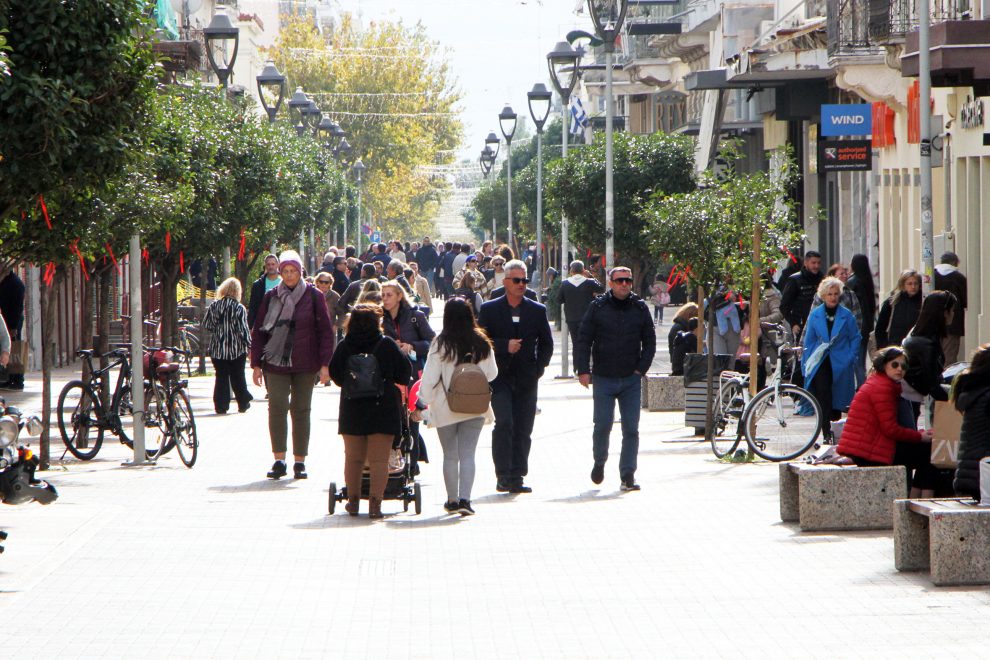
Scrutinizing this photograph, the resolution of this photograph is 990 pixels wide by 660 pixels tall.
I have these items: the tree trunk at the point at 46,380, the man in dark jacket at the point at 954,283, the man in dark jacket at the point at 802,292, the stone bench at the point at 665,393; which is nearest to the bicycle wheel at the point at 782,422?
the man in dark jacket at the point at 954,283

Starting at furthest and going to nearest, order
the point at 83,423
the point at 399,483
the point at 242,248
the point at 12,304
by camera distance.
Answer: the point at 242,248 → the point at 12,304 → the point at 83,423 → the point at 399,483

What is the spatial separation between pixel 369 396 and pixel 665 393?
9642mm

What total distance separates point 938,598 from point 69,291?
24.0 m

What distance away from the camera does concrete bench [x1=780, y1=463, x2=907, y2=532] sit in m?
10.7

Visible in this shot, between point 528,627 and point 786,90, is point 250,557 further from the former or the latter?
point 786,90

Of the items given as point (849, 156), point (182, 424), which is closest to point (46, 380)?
point (182, 424)

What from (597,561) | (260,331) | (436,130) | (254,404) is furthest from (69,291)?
(436,130)

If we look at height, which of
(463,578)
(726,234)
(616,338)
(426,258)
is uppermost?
(426,258)

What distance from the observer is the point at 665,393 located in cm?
2091

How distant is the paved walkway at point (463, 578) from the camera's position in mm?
7660

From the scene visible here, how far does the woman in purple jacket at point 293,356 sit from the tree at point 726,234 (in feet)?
13.3

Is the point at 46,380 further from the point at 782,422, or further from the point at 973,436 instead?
the point at 973,436

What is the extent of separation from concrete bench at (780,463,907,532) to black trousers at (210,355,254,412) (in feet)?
34.9

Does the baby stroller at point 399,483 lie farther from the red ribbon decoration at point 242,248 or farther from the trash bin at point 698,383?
the red ribbon decoration at point 242,248
